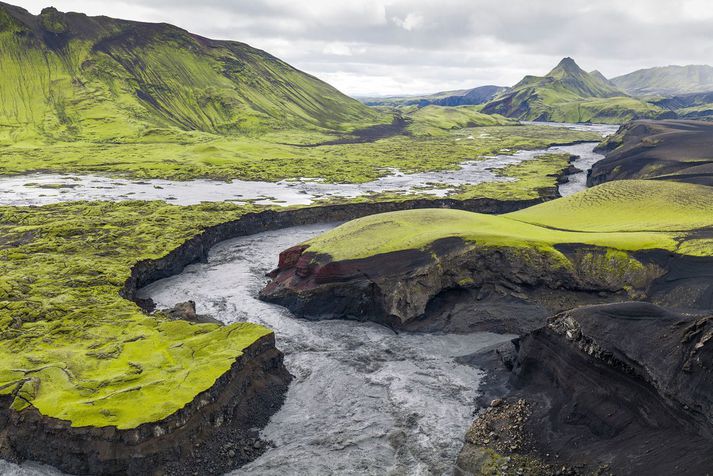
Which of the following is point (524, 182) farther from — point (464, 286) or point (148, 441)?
point (148, 441)

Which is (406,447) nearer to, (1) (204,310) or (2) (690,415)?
(2) (690,415)

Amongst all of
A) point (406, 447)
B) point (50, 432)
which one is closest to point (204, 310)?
point (50, 432)

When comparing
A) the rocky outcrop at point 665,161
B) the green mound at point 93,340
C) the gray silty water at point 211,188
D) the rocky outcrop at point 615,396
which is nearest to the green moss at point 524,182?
the gray silty water at point 211,188

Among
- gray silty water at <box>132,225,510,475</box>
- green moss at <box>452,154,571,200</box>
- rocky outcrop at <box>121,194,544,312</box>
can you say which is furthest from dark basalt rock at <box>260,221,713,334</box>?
green moss at <box>452,154,571,200</box>

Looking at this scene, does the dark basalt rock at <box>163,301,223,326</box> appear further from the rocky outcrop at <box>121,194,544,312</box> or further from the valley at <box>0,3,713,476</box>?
the rocky outcrop at <box>121,194,544,312</box>

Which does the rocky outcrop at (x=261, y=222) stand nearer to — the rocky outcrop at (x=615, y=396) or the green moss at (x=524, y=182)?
the green moss at (x=524, y=182)

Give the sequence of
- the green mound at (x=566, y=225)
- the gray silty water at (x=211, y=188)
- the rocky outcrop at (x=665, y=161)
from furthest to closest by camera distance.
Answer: the rocky outcrop at (x=665, y=161) < the gray silty water at (x=211, y=188) < the green mound at (x=566, y=225)

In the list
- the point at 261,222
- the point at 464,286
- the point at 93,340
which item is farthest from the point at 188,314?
the point at 261,222

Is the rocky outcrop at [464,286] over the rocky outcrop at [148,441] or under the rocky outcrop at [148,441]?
over
